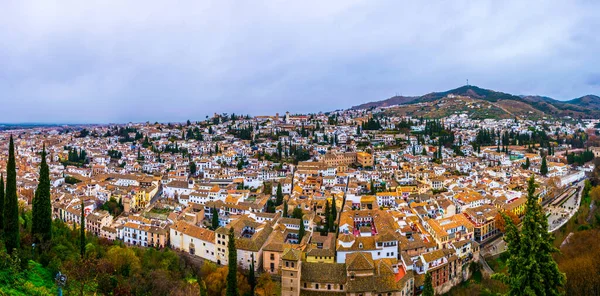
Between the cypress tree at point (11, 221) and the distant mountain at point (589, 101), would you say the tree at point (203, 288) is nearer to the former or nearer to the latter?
the cypress tree at point (11, 221)

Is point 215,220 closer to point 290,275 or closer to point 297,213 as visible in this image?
point 297,213

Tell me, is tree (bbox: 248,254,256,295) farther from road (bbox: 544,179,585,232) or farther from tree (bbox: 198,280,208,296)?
road (bbox: 544,179,585,232)

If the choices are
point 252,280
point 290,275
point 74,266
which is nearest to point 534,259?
point 290,275

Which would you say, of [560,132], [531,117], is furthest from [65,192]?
[531,117]

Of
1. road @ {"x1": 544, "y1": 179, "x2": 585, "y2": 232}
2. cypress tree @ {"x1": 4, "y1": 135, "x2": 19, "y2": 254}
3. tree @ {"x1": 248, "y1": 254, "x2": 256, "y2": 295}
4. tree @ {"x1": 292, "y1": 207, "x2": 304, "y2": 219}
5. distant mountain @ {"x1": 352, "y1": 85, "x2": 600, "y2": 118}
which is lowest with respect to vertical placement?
tree @ {"x1": 248, "y1": 254, "x2": 256, "y2": 295}

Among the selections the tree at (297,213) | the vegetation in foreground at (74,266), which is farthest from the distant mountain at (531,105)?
the vegetation in foreground at (74,266)

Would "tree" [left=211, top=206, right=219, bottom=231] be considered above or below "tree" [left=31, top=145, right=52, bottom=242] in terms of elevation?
below

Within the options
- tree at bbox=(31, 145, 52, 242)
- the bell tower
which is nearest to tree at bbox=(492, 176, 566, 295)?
the bell tower

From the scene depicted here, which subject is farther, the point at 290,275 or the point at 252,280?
the point at 252,280
